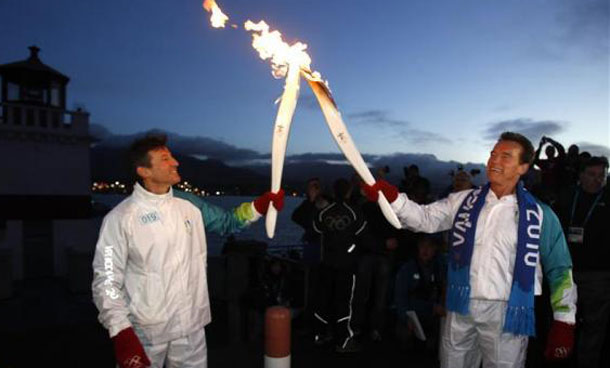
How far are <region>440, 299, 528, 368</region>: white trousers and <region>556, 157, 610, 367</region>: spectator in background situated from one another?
227 centimetres

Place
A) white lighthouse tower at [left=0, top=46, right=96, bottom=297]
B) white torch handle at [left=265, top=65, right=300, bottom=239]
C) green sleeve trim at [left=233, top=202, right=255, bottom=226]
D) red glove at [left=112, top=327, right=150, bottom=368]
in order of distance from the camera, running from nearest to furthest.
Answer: red glove at [left=112, top=327, right=150, bottom=368] < green sleeve trim at [left=233, top=202, right=255, bottom=226] < white torch handle at [left=265, top=65, right=300, bottom=239] < white lighthouse tower at [left=0, top=46, right=96, bottom=297]

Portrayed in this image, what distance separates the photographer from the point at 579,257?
187 inches

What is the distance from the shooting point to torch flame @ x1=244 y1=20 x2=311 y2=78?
3.66 metres

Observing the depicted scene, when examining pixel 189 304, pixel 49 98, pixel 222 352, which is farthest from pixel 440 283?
pixel 49 98

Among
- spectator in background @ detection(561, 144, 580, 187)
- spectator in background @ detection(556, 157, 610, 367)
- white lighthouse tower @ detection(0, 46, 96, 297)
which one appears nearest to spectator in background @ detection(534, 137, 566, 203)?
spectator in background @ detection(561, 144, 580, 187)

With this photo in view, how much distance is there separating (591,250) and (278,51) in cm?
405

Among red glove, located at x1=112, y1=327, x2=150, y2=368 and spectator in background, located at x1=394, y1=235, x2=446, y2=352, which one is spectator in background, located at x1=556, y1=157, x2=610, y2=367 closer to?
spectator in background, located at x1=394, y1=235, x2=446, y2=352

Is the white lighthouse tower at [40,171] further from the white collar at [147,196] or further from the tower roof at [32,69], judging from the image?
the white collar at [147,196]

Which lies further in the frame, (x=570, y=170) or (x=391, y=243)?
(x=570, y=170)

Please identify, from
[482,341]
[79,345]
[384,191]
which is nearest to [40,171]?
[79,345]

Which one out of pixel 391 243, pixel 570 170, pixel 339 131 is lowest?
pixel 391 243

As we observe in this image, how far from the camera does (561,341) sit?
2.88 meters

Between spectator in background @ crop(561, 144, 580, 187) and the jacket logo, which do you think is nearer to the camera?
the jacket logo

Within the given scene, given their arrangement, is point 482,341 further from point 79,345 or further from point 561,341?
point 79,345
